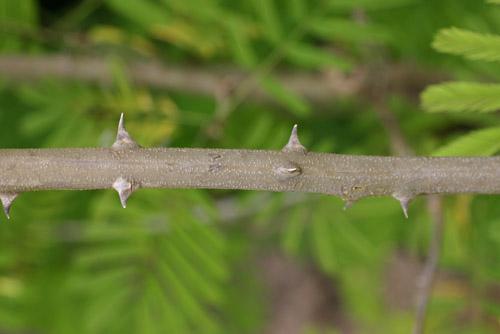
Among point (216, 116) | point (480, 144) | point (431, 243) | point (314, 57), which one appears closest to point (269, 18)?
point (314, 57)

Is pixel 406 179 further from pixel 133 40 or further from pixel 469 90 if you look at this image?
pixel 133 40

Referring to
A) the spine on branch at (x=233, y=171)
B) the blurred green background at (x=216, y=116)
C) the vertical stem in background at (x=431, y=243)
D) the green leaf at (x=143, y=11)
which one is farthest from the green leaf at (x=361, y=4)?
the spine on branch at (x=233, y=171)

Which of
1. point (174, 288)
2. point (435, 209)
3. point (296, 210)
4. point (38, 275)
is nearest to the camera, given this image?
point (435, 209)

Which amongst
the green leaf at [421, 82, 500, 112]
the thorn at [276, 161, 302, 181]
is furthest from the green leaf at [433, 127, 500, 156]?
the thorn at [276, 161, 302, 181]

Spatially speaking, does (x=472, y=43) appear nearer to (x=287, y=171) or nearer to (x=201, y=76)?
(x=287, y=171)

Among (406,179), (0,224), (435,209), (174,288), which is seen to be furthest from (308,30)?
(0,224)
